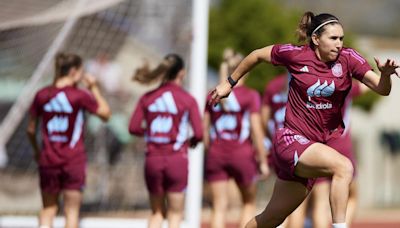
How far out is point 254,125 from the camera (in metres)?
12.1

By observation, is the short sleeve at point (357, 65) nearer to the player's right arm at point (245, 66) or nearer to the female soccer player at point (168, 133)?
the player's right arm at point (245, 66)

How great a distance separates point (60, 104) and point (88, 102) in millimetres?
274

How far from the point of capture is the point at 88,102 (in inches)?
434

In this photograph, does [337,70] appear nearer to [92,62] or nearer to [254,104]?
[254,104]

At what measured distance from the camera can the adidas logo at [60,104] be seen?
36.1ft

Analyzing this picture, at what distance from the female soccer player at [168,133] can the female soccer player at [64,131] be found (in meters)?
0.48

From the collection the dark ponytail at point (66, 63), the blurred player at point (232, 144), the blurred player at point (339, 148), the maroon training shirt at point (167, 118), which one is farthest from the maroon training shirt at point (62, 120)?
the blurred player at point (339, 148)

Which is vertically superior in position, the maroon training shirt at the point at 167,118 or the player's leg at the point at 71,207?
the maroon training shirt at the point at 167,118

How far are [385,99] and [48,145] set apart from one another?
25.0 metres

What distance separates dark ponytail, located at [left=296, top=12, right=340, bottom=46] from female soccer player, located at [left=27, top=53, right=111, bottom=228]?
2893 mm

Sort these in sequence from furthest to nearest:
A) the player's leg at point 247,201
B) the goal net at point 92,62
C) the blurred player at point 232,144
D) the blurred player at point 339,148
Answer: the goal net at point 92,62 → the player's leg at point 247,201 → the blurred player at point 232,144 → the blurred player at point 339,148

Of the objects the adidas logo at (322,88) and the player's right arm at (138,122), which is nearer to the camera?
the adidas logo at (322,88)

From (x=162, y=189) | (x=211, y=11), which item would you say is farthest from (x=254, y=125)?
(x=211, y=11)

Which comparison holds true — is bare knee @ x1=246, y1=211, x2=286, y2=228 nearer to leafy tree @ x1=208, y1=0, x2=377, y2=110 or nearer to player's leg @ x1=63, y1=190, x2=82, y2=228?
player's leg @ x1=63, y1=190, x2=82, y2=228
